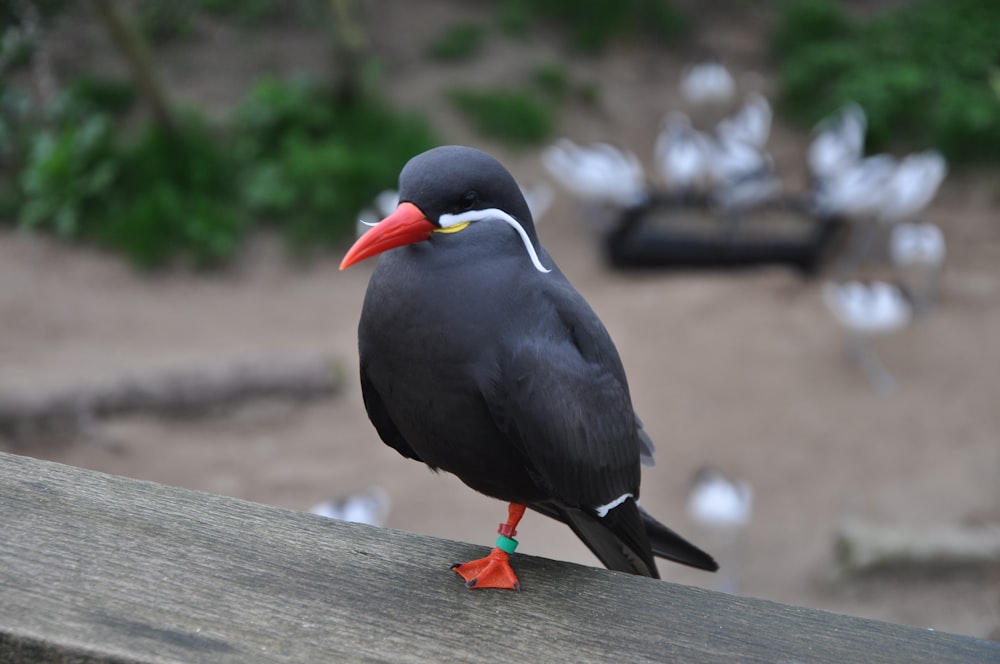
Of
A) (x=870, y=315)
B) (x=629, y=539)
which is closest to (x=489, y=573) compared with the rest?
(x=629, y=539)

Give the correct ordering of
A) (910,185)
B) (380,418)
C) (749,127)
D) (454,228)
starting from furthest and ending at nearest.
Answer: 1. (749,127)
2. (910,185)
3. (380,418)
4. (454,228)

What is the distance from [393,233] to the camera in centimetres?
160

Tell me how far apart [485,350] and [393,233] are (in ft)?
0.87

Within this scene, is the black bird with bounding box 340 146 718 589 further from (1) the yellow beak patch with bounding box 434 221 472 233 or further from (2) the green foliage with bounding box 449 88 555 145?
(2) the green foliage with bounding box 449 88 555 145

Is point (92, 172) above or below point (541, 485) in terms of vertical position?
above

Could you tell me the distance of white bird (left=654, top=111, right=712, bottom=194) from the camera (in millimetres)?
9188

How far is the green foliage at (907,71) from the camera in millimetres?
9680

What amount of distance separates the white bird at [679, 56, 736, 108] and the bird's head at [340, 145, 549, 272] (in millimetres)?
9179

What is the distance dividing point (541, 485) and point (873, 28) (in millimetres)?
10389

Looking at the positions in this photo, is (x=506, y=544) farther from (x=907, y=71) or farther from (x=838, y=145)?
(x=907, y=71)

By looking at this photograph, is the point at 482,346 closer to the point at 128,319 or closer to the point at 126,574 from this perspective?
the point at 126,574

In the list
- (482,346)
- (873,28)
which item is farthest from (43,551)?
Result: (873,28)

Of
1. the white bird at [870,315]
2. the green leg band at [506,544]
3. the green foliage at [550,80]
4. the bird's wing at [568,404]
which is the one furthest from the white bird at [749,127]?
the green leg band at [506,544]

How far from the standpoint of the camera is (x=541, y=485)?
1877 mm
